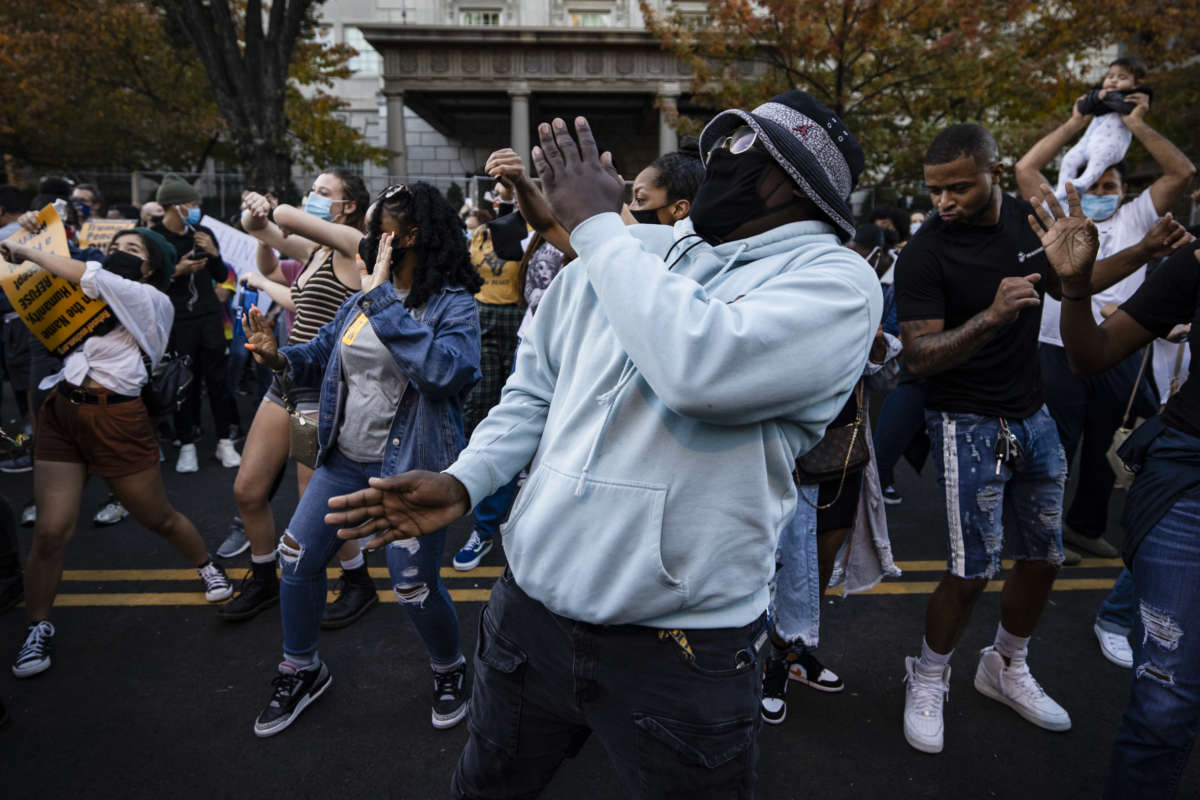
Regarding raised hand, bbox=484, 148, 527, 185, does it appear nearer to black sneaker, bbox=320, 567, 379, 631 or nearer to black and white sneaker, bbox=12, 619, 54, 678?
black sneaker, bbox=320, 567, 379, 631

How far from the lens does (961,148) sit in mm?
2809

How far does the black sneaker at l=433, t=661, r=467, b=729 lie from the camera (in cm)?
308

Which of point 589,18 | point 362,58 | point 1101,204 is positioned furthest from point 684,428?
point 362,58

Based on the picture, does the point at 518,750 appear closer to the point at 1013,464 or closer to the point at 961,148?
the point at 1013,464

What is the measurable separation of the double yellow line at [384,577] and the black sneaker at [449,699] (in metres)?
1.08

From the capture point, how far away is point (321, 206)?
4004mm

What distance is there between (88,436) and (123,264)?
1042 mm

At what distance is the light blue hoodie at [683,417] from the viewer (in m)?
1.29

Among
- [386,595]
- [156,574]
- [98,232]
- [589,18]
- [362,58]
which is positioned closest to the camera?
[386,595]

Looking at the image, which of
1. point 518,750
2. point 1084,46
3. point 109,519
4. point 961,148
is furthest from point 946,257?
point 1084,46

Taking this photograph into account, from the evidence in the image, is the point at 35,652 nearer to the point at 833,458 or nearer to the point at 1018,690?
the point at 833,458

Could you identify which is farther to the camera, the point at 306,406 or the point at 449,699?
the point at 306,406

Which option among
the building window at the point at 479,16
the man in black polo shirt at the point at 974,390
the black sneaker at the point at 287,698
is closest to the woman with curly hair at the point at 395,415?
the black sneaker at the point at 287,698

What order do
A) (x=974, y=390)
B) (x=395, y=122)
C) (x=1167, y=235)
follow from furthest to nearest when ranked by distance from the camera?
(x=395, y=122), (x=974, y=390), (x=1167, y=235)
